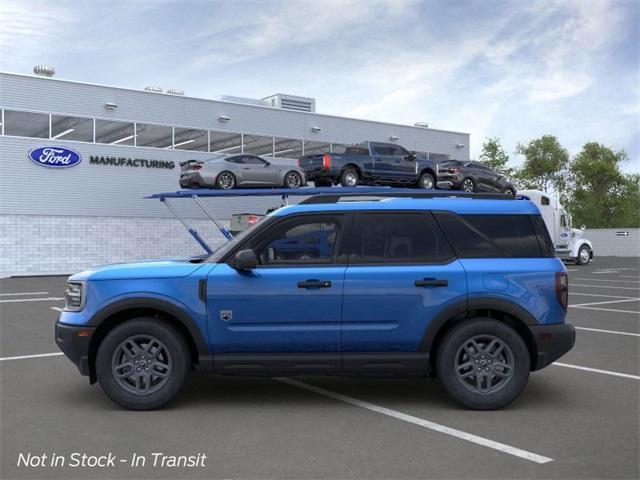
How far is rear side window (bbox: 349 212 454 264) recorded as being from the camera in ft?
18.9

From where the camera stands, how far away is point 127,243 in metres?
28.6

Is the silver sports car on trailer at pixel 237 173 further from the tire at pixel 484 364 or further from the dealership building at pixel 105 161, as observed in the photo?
the tire at pixel 484 364

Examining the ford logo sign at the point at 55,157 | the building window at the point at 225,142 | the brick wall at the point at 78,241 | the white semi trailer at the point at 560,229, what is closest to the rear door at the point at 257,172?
the white semi trailer at the point at 560,229

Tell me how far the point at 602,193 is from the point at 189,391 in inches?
2839

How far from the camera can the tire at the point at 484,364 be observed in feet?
18.4

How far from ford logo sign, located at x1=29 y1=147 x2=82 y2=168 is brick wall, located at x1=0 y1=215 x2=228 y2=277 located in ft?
7.05

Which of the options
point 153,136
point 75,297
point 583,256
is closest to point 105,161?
point 153,136

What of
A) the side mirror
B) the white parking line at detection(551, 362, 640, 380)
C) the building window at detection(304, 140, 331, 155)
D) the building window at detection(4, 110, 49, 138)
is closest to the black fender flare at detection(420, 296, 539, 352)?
the side mirror

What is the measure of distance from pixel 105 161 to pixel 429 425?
Answer: 987 inches

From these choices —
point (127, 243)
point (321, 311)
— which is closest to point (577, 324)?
point (321, 311)

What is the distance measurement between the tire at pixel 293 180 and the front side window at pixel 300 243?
15.6 meters

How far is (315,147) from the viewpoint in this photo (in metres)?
33.8

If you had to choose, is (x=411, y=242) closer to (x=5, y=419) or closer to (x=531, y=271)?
(x=531, y=271)

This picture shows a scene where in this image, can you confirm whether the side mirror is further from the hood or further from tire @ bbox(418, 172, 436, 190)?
tire @ bbox(418, 172, 436, 190)
